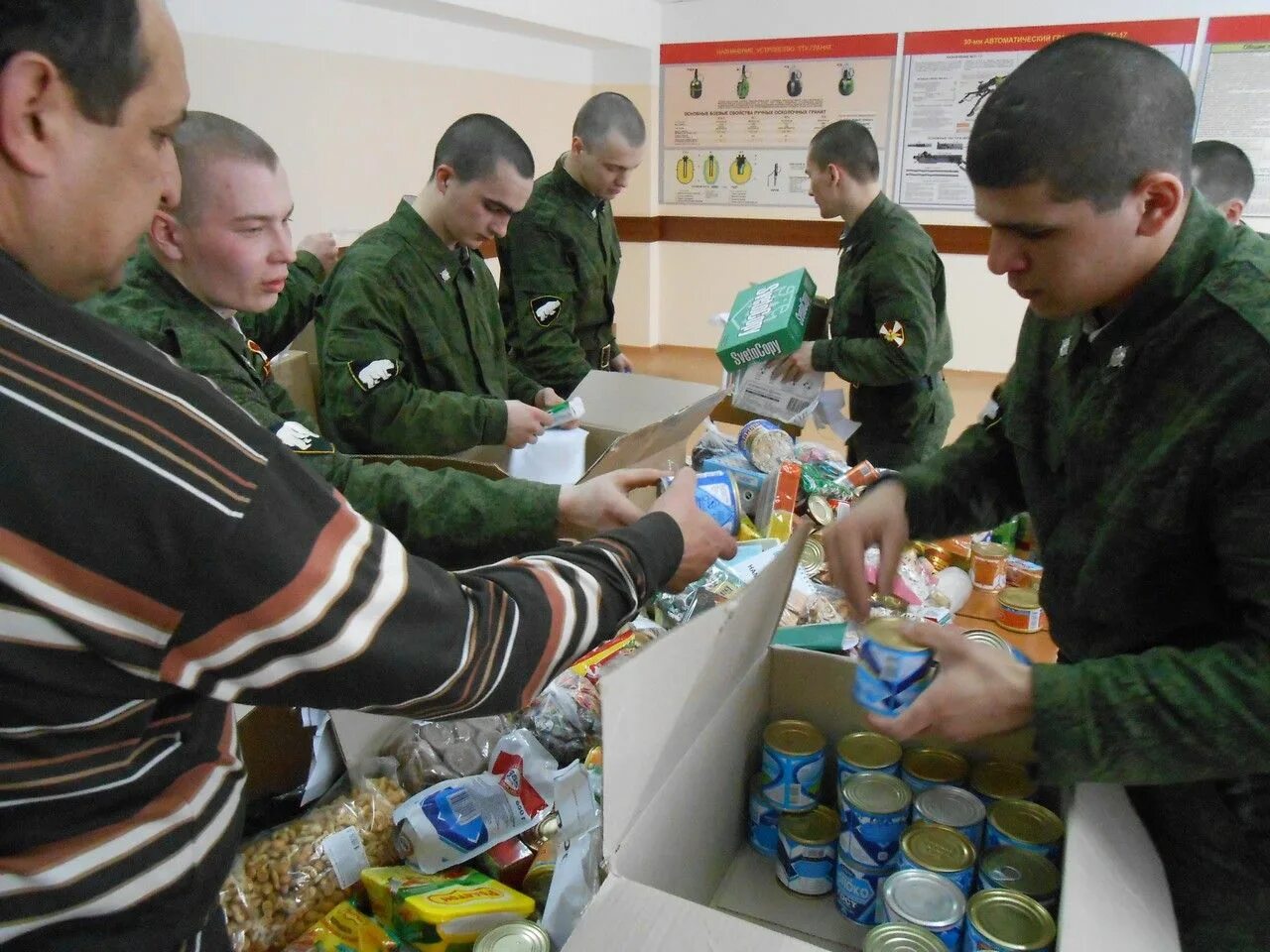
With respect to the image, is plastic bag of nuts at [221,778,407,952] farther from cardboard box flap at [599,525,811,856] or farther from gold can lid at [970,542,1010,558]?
gold can lid at [970,542,1010,558]

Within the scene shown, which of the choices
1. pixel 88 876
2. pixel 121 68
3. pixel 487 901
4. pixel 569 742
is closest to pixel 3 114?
pixel 121 68

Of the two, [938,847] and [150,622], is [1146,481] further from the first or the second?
[150,622]

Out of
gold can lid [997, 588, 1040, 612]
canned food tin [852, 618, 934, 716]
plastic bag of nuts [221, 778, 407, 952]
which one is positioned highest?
canned food tin [852, 618, 934, 716]

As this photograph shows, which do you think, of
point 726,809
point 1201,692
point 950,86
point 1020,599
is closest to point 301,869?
point 726,809

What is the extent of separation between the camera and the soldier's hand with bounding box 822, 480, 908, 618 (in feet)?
4.09

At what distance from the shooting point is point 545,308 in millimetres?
2906

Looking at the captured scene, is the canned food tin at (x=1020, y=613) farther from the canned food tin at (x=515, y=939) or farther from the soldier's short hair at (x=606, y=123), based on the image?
the soldier's short hair at (x=606, y=123)

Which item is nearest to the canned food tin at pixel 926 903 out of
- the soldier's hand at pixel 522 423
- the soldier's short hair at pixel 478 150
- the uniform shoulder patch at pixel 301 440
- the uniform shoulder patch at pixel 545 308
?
the uniform shoulder patch at pixel 301 440

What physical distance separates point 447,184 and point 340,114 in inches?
93.6

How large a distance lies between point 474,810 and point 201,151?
3.86 ft

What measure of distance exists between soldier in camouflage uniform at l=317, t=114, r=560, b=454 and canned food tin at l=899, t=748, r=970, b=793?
48.8 inches

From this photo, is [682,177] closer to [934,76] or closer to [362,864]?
[934,76]

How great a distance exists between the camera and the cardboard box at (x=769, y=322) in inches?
97.0

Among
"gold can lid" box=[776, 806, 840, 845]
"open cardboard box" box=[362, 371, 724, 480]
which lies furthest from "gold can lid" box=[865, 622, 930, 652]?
"open cardboard box" box=[362, 371, 724, 480]
